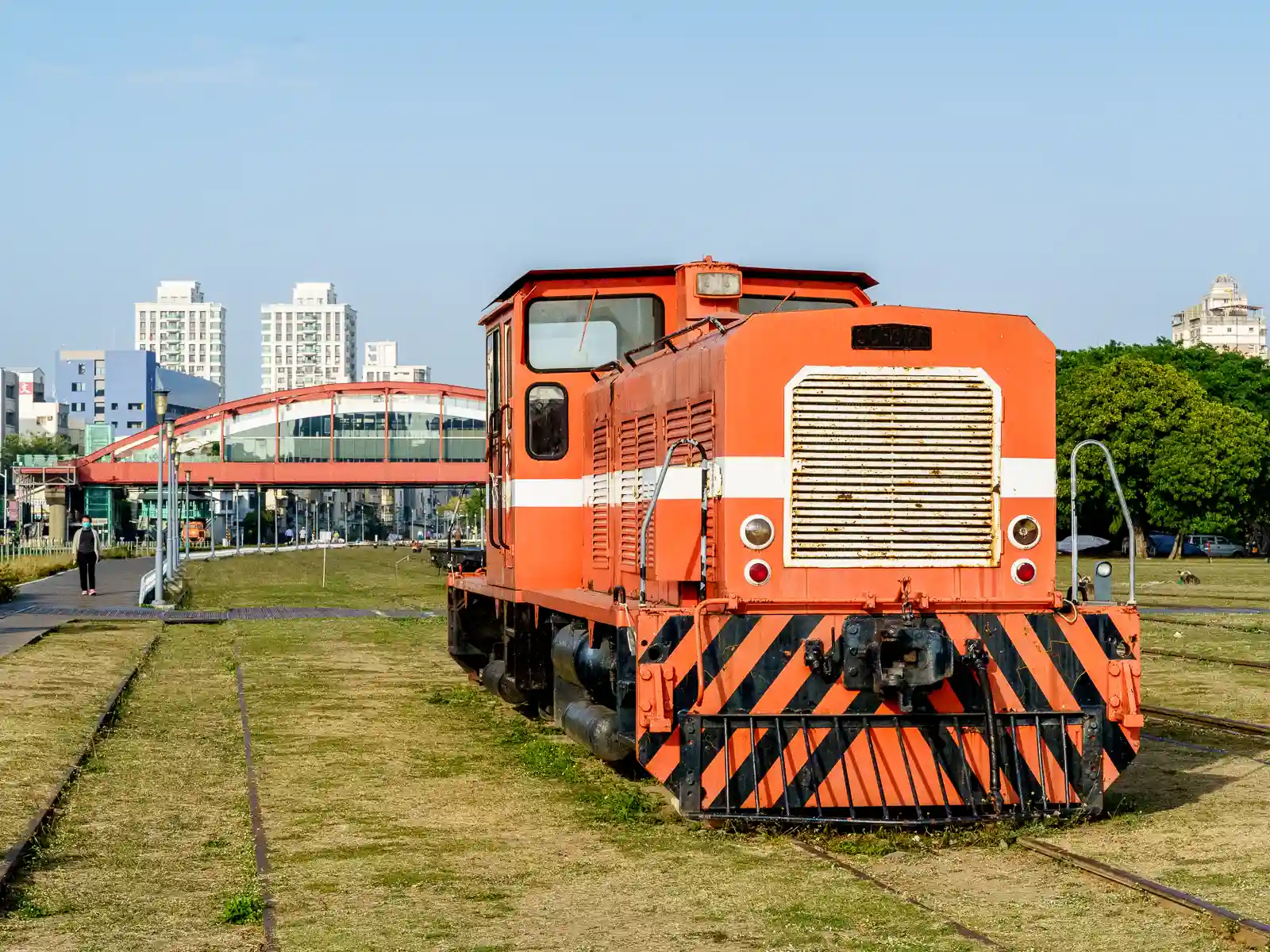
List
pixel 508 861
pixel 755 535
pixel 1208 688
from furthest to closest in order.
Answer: pixel 1208 688 → pixel 755 535 → pixel 508 861

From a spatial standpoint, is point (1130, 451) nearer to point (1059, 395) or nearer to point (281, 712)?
point (1059, 395)

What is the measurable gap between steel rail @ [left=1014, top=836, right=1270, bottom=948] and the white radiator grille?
1818 mm

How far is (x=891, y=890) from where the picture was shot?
7250 millimetres

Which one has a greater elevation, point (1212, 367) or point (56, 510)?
point (1212, 367)

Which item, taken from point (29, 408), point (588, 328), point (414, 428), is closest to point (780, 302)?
point (588, 328)

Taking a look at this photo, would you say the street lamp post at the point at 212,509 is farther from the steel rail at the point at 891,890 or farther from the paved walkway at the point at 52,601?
the steel rail at the point at 891,890

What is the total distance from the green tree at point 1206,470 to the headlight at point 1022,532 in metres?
53.9

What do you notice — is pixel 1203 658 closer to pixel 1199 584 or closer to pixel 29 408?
pixel 1199 584

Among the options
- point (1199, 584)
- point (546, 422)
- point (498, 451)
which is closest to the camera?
point (546, 422)

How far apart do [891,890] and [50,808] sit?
5229 millimetres

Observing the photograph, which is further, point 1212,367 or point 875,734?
point 1212,367

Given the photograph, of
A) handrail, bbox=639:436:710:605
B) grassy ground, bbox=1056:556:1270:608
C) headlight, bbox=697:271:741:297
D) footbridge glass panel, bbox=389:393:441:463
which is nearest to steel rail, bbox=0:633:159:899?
handrail, bbox=639:436:710:605

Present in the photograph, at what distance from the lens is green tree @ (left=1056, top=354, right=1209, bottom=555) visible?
61.2 meters

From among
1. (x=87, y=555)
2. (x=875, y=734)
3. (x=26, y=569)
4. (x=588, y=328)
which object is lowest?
(x=26, y=569)
